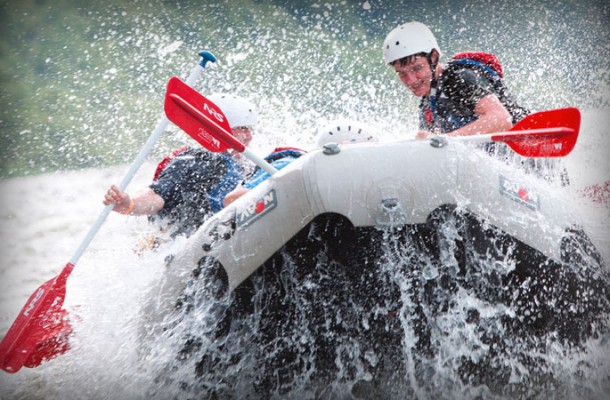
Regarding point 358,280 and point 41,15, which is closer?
point 358,280

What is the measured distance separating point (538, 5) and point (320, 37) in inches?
231

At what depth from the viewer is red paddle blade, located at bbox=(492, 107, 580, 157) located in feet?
6.49

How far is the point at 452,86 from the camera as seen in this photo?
2615mm

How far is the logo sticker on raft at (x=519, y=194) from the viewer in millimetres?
1887

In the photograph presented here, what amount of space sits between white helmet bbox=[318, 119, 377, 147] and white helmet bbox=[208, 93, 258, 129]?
0.63 m

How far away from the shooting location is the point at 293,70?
10445mm

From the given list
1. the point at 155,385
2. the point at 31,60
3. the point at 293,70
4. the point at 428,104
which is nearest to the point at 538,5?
the point at 293,70

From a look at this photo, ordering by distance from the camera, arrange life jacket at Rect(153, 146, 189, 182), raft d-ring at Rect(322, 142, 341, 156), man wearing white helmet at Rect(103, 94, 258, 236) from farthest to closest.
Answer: life jacket at Rect(153, 146, 189, 182)
man wearing white helmet at Rect(103, 94, 258, 236)
raft d-ring at Rect(322, 142, 341, 156)

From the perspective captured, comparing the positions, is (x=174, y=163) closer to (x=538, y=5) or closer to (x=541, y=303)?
(x=541, y=303)

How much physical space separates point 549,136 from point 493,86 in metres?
0.66

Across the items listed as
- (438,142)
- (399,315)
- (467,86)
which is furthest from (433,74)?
(399,315)

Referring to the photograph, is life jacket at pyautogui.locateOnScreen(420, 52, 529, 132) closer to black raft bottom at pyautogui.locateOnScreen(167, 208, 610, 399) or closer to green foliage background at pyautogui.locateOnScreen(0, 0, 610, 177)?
black raft bottom at pyautogui.locateOnScreen(167, 208, 610, 399)

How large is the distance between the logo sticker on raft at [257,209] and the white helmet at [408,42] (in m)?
1.44

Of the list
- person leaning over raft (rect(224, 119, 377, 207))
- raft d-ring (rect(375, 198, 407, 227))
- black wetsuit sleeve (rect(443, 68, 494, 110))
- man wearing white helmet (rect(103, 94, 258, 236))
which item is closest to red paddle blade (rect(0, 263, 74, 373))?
man wearing white helmet (rect(103, 94, 258, 236))
